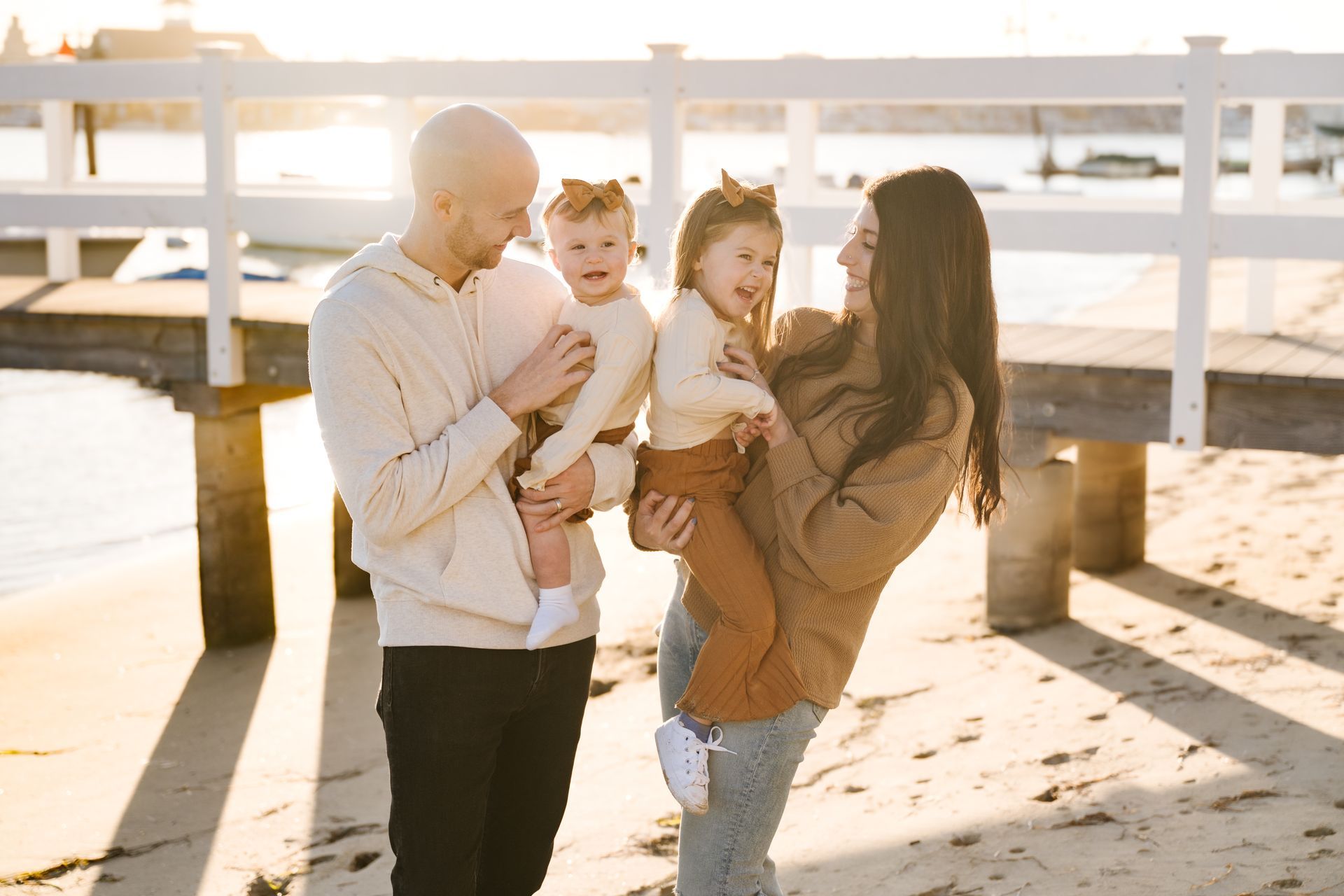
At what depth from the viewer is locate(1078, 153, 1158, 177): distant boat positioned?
65.3m

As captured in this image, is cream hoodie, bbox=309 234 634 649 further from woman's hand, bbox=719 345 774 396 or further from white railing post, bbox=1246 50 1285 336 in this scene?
white railing post, bbox=1246 50 1285 336

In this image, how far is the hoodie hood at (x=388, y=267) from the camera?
7.89 ft

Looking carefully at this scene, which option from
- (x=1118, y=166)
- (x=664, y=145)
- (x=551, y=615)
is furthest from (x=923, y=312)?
(x=1118, y=166)

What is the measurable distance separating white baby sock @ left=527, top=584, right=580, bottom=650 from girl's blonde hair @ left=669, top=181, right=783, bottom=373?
60 centimetres

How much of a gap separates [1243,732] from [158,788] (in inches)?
152

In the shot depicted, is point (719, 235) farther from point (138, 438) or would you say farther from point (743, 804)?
point (138, 438)

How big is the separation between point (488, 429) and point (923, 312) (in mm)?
806

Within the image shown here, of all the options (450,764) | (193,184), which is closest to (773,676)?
(450,764)

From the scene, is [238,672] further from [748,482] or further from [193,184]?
[748,482]

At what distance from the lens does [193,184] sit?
8766 millimetres

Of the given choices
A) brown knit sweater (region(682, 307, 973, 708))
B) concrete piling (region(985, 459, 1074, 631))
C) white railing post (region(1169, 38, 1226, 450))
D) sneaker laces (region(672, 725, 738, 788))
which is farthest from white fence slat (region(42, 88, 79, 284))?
sneaker laces (region(672, 725, 738, 788))

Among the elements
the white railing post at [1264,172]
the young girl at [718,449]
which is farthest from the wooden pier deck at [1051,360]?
the young girl at [718,449]

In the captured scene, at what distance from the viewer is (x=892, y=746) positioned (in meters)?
4.94

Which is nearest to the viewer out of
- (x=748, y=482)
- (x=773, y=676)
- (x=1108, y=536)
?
(x=773, y=676)
